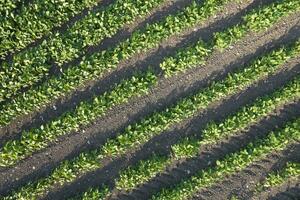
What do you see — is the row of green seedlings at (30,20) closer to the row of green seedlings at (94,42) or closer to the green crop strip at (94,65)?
the row of green seedlings at (94,42)

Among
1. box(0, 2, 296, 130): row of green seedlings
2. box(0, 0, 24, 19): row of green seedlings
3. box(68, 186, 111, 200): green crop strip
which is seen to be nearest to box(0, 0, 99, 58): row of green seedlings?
box(0, 0, 24, 19): row of green seedlings

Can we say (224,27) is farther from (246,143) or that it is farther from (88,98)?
(88,98)

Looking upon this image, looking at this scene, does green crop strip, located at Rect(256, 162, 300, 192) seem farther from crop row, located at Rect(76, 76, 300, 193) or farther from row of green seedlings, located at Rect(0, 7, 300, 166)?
row of green seedlings, located at Rect(0, 7, 300, 166)

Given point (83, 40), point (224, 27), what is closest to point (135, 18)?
point (83, 40)

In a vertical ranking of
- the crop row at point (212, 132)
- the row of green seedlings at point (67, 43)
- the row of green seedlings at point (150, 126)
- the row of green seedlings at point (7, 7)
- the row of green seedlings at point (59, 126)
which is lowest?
the crop row at point (212, 132)

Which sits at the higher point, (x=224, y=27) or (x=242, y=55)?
(x=224, y=27)

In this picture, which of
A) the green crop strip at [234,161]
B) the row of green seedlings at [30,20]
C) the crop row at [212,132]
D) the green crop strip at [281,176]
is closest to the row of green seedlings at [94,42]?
the row of green seedlings at [30,20]

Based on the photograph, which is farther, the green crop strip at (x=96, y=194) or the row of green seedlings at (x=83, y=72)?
the row of green seedlings at (x=83, y=72)
